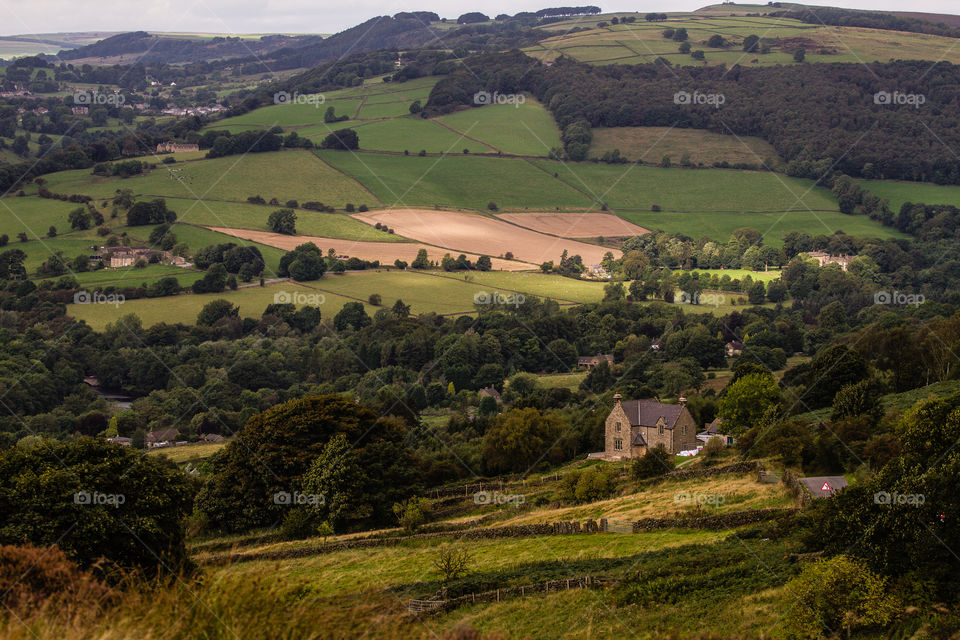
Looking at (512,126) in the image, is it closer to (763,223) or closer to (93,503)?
(763,223)

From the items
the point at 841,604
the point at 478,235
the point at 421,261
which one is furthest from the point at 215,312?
the point at 841,604

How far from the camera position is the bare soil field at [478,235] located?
4751 inches

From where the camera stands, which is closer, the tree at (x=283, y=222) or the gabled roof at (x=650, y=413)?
the gabled roof at (x=650, y=413)

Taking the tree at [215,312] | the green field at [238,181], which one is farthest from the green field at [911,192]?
the tree at [215,312]

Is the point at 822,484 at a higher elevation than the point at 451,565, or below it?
higher

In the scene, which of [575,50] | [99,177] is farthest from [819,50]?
[99,177]

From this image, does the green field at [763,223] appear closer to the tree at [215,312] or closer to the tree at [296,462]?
the tree at [215,312]

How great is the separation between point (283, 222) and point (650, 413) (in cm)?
8082

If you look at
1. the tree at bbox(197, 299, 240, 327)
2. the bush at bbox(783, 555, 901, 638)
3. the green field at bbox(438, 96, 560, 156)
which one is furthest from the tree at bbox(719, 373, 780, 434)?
the green field at bbox(438, 96, 560, 156)

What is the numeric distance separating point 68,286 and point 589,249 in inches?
2497

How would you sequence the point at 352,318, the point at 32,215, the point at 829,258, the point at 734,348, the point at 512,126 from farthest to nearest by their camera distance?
the point at 512,126 < the point at 829,258 < the point at 32,215 < the point at 352,318 < the point at 734,348

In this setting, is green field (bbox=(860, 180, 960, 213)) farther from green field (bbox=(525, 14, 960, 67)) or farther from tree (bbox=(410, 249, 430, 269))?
tree (bbox=(410, 249, 430, 269))

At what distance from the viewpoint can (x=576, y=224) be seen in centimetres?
13338

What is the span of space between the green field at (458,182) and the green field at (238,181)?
428 centimetres
